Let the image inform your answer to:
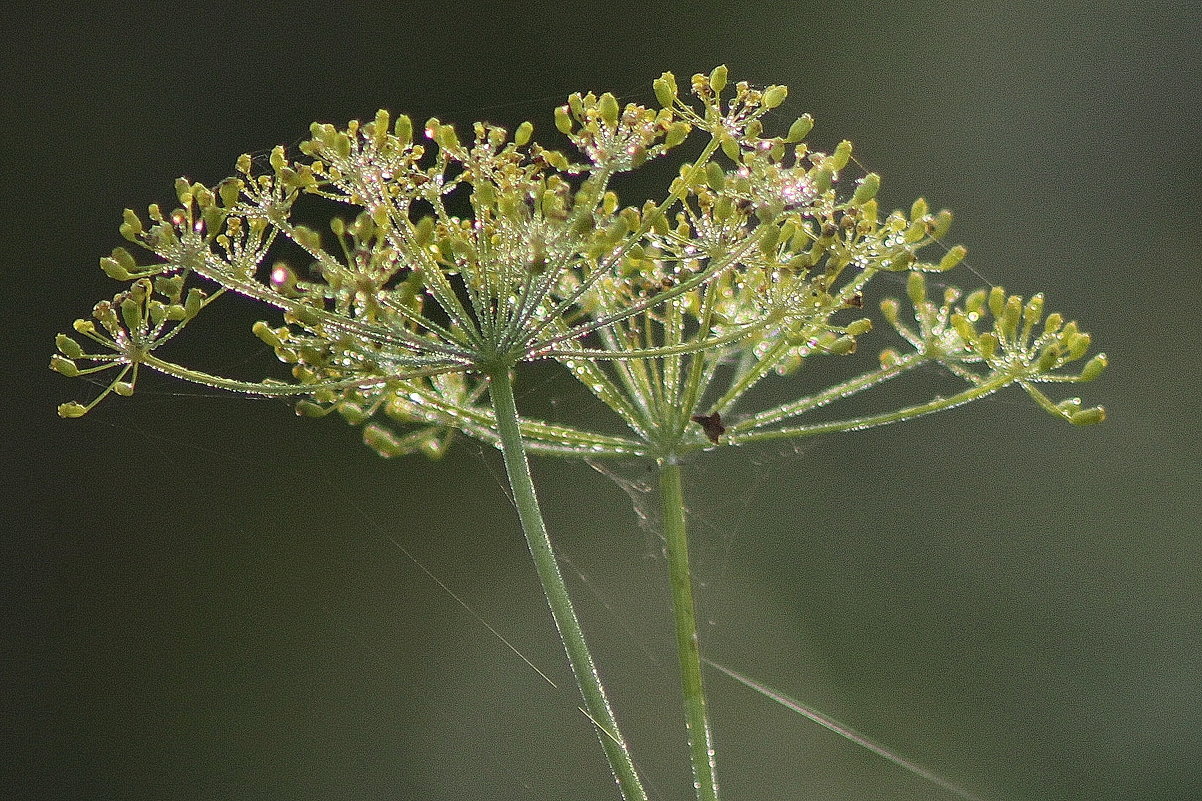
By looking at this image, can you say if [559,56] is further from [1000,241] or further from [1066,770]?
[1066,770]

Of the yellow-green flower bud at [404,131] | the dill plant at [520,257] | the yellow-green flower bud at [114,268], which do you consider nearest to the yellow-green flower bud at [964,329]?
the dill plant at [520,257]

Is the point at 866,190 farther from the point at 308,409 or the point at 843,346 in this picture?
the point at 308,409

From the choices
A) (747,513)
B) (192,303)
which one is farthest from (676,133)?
(747,513)

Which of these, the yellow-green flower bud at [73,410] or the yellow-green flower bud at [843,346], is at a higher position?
the yellow-green flower bud at [843,346]

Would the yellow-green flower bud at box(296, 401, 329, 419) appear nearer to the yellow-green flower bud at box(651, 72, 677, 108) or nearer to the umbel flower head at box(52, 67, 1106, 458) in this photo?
the umbel flower head at box(52, 67, 1106, 458)

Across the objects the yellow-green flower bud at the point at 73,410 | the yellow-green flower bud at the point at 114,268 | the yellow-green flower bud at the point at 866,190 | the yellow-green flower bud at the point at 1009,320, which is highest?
the yellow-green flower bud at the point at 1009,320

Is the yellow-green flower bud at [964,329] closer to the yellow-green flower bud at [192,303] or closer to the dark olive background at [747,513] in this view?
the yellow-green flower bud at [192,303]
